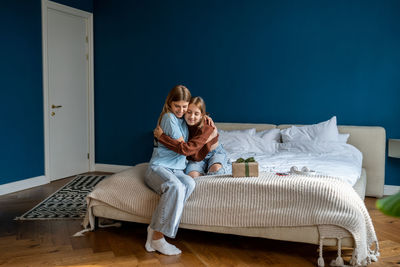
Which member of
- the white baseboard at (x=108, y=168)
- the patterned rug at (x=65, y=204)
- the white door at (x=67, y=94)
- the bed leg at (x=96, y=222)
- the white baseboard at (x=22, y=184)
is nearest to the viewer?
the bed leg at (x=96, y=222)

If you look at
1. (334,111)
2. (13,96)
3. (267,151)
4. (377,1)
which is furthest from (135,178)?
(377,1)

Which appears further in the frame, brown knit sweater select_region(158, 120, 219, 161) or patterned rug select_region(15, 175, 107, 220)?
patterned rug select_region(15, 175, 107, 220)

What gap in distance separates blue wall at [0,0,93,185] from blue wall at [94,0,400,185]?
1.05 metres

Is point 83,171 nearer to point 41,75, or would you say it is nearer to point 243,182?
point 41,75

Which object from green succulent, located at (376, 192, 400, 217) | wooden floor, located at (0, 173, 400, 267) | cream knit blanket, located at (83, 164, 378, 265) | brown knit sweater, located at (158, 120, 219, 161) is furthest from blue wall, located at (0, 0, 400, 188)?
green succulent, located at (376, 192, 400, 217)

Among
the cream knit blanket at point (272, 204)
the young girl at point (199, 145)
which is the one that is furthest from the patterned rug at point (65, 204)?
the young girl at point (199, 145)

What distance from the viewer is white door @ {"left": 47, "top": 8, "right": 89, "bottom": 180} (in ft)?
16.6

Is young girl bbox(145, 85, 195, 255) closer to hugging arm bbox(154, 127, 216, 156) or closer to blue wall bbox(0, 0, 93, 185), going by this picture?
hugging arm bbox(154, 127, 216, 156)

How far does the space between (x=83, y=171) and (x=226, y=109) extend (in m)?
2.18

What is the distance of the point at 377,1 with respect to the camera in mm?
4395

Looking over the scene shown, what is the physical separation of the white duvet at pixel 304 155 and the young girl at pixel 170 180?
824 millimetres

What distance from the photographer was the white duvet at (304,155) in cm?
344

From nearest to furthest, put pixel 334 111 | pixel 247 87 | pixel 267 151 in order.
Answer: pixel 267 151, pixel 334 111, pixel 247 87

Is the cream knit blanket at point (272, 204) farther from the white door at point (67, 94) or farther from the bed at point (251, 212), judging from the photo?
the white door at point (67, 94)
